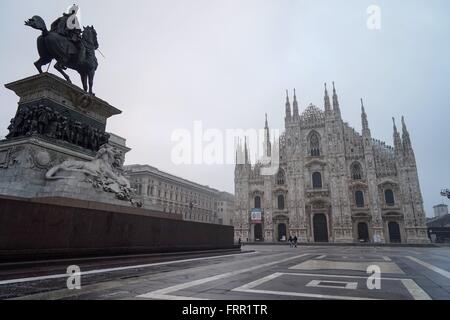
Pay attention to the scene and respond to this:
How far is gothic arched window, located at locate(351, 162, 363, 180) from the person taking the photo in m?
45.8

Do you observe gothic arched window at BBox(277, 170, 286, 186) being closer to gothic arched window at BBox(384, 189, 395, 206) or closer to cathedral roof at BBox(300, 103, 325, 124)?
cathedral roof at BBox(300, 103, 325, 124)

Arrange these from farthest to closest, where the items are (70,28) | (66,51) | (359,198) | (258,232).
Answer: (258,232)
(359,198)
(70,28)
(66,51)

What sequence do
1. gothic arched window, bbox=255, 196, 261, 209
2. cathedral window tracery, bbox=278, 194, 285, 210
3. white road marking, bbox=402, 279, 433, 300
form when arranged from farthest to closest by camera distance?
gothic arched window, bbox=255, 196, 261, 209 → cathedral window tracery, bbox=278, 194, 285, 210 → white road marking, bbox=402, 279, 433, 300

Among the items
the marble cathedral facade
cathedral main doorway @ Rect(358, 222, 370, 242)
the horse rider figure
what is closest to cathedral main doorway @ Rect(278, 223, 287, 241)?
the marble cathedral facade

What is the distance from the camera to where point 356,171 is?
46312mm

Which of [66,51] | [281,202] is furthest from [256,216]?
[66,51]

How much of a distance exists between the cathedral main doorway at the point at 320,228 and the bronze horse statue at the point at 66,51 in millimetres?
42612

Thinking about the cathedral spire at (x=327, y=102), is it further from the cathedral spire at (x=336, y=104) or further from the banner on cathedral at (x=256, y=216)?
the banner on cathedral at (x=256, y=216)

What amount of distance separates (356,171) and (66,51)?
4536cm

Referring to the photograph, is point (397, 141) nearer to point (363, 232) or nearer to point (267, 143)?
point (363, 232)

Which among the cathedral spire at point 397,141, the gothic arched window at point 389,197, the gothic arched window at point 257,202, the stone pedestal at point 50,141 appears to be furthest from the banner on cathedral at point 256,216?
the stone pedestal at point 50,141

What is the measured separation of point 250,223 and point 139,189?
2058 cm

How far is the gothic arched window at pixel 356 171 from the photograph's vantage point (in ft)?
150
